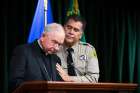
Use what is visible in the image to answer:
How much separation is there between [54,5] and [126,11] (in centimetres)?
106

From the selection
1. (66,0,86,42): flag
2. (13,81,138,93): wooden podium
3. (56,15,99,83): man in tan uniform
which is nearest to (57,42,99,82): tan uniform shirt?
(56,15,99,83): man in tan uniform

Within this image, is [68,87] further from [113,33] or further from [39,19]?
[113,33]

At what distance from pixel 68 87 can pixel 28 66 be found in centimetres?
68

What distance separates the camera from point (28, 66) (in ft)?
9.68

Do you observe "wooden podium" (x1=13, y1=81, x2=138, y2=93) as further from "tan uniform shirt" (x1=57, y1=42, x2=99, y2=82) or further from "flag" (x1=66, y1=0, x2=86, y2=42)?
"flag" (x1=66, y1=0, x2=86, y2=42)

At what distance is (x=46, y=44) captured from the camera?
313cm

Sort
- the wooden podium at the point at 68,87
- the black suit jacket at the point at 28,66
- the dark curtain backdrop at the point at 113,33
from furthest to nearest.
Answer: the dark curtain backdrop at the point at 113,33
the black suit jacket at the point at 28,66
the wooden podium at the point at 68,87

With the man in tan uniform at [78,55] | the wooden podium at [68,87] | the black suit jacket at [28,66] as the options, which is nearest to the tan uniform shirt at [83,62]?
the man in tan uniform at [78,55]

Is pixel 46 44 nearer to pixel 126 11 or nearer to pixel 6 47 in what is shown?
pixel 6 47

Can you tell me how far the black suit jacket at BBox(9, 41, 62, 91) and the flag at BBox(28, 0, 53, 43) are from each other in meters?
1.42

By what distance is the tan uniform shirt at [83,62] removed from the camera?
150 inches

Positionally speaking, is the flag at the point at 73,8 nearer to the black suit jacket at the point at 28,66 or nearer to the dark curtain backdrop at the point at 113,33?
the dark curtain backdrop at the point at 113,33

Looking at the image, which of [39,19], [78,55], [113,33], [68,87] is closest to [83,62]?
[78,55]

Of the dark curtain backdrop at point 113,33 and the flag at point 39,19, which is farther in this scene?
the dark curtain backdrop at point 113,33
